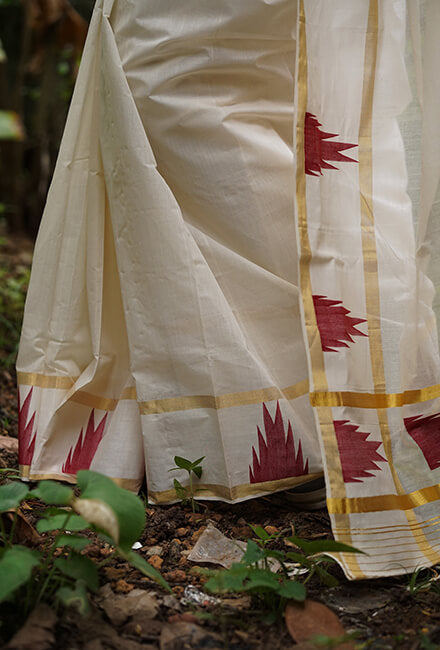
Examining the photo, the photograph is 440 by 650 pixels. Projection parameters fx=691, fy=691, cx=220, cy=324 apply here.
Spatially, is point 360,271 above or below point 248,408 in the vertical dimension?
above

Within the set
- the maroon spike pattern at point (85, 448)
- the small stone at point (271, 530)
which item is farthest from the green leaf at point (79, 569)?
the maroon spike pattern at point (85, 448)

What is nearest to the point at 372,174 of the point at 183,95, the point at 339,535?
the point at 183,95

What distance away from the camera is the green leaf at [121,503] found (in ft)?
3.34

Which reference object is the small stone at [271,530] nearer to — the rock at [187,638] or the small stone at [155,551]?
the small stone at [155,551]

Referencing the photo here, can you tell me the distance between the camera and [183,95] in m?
1.52

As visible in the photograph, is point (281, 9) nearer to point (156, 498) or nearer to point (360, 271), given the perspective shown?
point (360, 271)

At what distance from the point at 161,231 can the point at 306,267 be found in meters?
0.33

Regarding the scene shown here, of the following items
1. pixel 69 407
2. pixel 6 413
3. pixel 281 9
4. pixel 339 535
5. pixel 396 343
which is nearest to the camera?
pixel 339 535

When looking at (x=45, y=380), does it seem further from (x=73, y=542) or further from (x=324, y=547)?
(x=324, y=547)

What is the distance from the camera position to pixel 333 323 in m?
1.37

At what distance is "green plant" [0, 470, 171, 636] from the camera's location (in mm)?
965

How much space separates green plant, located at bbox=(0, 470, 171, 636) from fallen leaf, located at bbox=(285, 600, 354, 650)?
0.74 feet

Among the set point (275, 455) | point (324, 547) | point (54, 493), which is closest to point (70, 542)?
point (54, 493)


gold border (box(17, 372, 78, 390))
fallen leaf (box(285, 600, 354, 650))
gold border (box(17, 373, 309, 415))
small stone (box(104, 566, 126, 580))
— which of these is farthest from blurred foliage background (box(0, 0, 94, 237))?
fallen leaf (box(285, 600, 354, 650))
